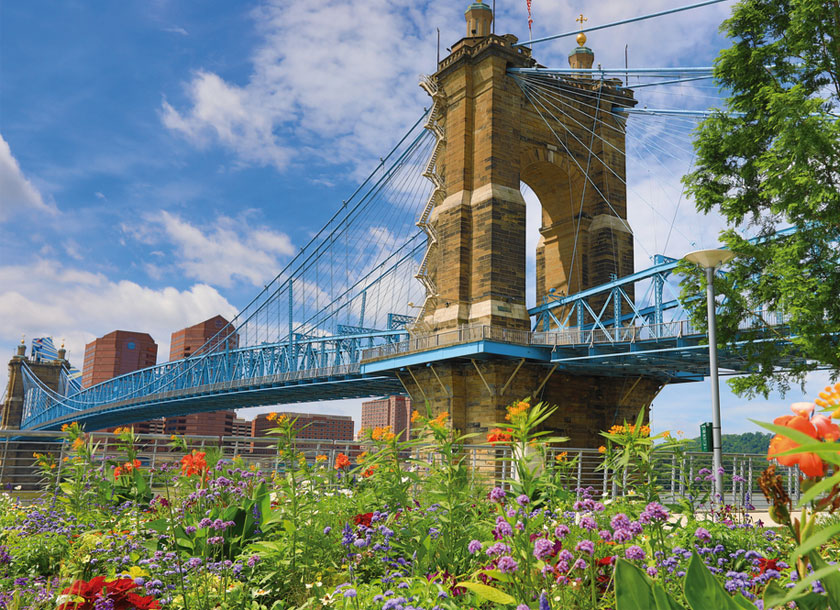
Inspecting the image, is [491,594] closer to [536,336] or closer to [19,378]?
[536,336]

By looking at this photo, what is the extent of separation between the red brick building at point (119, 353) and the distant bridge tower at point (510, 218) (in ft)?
436

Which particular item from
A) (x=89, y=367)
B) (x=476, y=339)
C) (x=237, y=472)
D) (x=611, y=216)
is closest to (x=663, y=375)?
(x=611, y=216)

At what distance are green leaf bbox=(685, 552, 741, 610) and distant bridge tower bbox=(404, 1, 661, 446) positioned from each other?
19.7 meters

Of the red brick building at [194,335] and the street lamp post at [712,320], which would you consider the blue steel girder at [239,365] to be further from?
the red brick building at [194,335]

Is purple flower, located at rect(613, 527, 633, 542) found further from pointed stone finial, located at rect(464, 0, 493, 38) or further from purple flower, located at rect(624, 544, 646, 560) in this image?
pointed stone finial, located at rect(464, 0, 493, 38)

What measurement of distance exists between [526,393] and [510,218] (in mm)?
6281

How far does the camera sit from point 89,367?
5906 inches

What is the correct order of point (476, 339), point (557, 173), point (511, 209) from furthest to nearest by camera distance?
point (557, 173) → point (511, 209) → point (476, 339)

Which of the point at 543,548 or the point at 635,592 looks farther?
the point at 543,548

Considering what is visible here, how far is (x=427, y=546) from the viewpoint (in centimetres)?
363

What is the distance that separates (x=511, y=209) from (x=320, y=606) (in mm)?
21053

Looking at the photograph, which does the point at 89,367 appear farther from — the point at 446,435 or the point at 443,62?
the point at 446,435

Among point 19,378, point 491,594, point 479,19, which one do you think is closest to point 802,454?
point 491,594

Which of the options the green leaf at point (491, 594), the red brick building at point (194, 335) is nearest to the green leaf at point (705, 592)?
the green leaf at point (491, 594)
